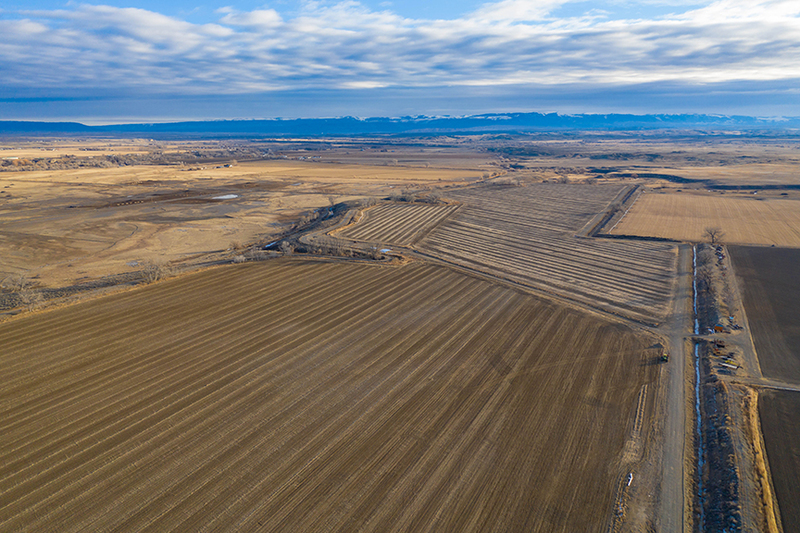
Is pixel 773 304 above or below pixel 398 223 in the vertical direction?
below

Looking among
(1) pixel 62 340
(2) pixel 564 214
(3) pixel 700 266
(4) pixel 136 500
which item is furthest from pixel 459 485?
(2) pixel 564 214

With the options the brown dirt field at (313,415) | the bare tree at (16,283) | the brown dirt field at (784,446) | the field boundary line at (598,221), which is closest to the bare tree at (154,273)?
the brown dirt field at (313,415)

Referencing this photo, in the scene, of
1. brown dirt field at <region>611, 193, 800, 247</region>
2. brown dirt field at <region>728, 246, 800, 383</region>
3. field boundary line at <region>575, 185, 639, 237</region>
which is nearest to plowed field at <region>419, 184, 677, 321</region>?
field boundary line at <region>575, 185, 639, 237</region>

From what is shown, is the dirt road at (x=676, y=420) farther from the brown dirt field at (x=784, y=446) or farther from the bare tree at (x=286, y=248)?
the bare tree at (x=286, y=248)

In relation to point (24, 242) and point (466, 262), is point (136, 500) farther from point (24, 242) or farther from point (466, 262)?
point (24, 242)

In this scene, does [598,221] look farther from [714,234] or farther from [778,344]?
[778,344]

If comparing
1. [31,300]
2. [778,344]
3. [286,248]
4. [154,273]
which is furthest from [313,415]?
[778,344]

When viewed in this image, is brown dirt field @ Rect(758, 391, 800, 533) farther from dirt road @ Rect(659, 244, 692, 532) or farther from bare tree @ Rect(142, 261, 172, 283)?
bare tree @ Rect(142, 261, 172, 283)
